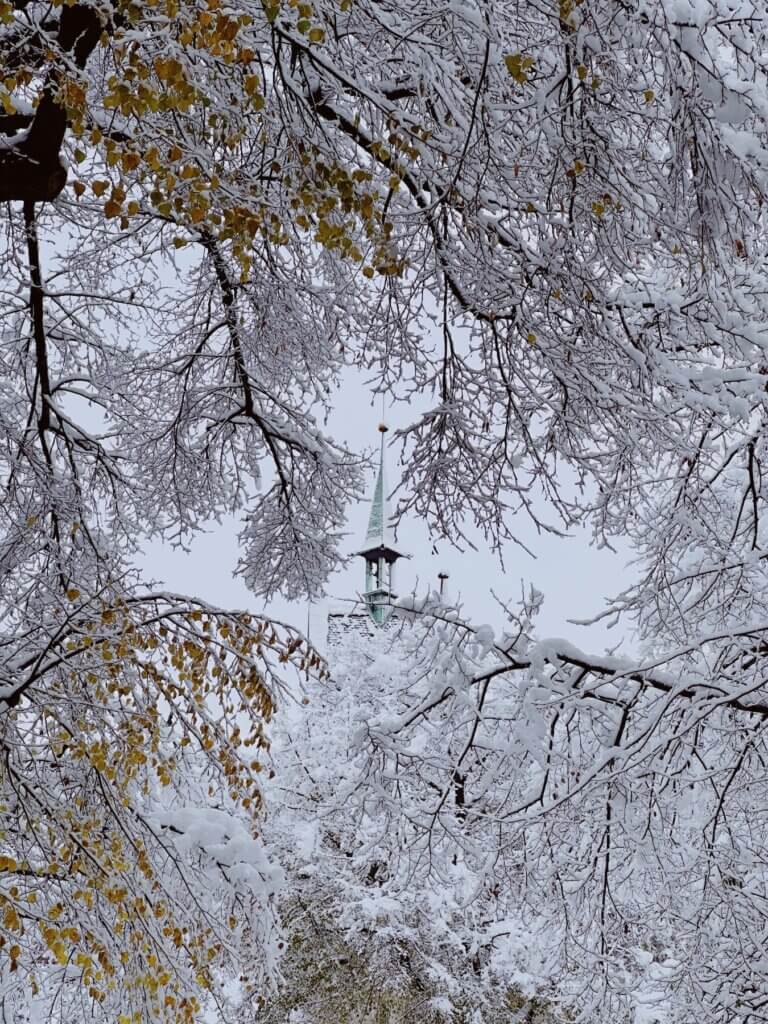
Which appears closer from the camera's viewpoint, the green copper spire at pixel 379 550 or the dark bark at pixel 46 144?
the dark bark at pixel 46 144

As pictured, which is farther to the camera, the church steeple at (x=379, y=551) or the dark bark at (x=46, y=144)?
the church steeple at (x=379, y=551)

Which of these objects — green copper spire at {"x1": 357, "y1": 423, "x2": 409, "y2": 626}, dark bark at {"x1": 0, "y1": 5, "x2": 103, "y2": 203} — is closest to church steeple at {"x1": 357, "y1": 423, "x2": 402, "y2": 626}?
green copper spire at {"x1": 357, "y1": 423, "x2": 409, "y2": 626}

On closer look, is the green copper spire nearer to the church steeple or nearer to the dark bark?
the church steeple

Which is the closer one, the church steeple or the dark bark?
the dark bark

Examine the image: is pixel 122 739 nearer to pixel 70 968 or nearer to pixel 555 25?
pixel 70 968

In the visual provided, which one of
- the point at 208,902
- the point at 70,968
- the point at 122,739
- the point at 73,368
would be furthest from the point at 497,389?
the point at 73,368

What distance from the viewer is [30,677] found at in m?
3.75

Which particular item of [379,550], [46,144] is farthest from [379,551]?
[46,144]

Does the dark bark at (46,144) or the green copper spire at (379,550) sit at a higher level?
the green copper spire at (379,550)

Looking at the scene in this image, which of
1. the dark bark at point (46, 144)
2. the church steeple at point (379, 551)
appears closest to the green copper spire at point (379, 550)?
the church steeple at point (379, 551)

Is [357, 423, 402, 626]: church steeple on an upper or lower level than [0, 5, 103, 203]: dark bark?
upper

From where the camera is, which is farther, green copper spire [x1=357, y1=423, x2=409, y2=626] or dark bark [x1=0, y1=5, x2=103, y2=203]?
green copper spire [x1=357, y1=423, x2=409, y2=626]

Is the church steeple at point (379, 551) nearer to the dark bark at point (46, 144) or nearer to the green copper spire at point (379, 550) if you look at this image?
the green copper spire at point (379, 550)

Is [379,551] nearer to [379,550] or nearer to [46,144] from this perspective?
[379,550]
